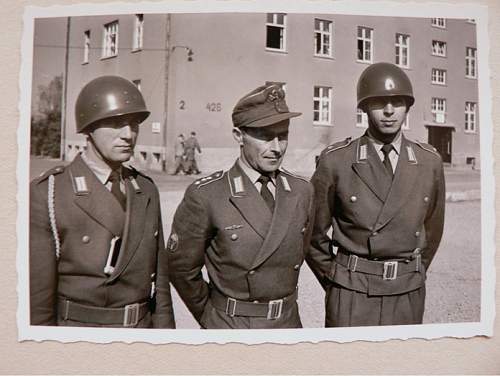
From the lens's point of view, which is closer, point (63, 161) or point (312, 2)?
point (63, 161)

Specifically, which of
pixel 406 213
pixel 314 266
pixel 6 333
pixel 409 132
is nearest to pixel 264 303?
pixel 314 266

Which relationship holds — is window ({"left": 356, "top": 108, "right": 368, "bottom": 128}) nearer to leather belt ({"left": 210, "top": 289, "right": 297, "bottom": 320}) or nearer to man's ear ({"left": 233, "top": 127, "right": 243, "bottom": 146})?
man's ear ({"left": 233, "top": 127, "right": 243, "bottom": 146})

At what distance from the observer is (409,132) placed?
147 centimetres

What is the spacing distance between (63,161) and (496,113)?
4.60 feet

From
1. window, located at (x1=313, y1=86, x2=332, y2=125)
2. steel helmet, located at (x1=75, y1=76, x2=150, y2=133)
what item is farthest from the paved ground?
steel helmet, located at (x1=75, y1=76, x2=150, y2=133)

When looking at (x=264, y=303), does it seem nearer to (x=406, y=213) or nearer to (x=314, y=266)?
(x=314, y=266)

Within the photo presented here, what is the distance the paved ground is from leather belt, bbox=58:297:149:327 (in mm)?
130

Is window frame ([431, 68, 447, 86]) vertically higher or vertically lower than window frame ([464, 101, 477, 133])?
higher

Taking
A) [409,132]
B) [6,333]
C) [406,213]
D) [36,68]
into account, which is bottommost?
[6,333]

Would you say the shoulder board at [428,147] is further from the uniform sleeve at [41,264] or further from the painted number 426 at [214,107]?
the uniform sleeve at [41,264]

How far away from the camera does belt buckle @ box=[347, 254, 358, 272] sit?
1.42 meters

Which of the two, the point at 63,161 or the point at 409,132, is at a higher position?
the point at 409,132

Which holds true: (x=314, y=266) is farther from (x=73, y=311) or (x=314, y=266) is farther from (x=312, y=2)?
(x=312, y=2)

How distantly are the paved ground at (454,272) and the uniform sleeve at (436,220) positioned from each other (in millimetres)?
18
